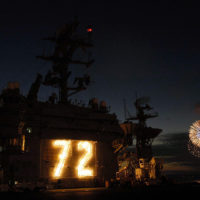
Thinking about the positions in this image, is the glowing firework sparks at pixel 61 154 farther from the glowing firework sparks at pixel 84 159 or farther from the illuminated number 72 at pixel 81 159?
the glowing firework sparks at pixel 84 159

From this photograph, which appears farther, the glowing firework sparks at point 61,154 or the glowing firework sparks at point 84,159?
the glowing firework sparks at point 84,159

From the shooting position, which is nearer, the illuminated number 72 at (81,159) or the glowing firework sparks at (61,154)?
the glowing firework sparks at (61,154)

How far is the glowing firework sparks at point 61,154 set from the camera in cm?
2748

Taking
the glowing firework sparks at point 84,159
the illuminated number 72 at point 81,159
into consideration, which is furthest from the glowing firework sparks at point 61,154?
the glowing firework sparks at point 84,159

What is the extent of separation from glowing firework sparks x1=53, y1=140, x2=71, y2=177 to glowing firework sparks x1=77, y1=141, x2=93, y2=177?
1574 millimetres

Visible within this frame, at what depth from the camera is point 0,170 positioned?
24.8 metres

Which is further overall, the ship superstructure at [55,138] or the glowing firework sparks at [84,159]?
the glowing firework sparks at [84,159]

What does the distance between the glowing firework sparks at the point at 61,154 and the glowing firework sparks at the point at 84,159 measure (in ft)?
5.16

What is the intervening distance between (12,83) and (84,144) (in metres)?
10.2

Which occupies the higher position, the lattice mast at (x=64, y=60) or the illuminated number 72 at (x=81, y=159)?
the lattice mast at (x=64, y=60)

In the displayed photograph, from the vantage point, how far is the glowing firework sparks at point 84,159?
2891 cm

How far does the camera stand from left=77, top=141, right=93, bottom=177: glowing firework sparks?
2891 cm

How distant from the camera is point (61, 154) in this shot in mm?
27969

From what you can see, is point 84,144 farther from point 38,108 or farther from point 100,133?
point 38,108
